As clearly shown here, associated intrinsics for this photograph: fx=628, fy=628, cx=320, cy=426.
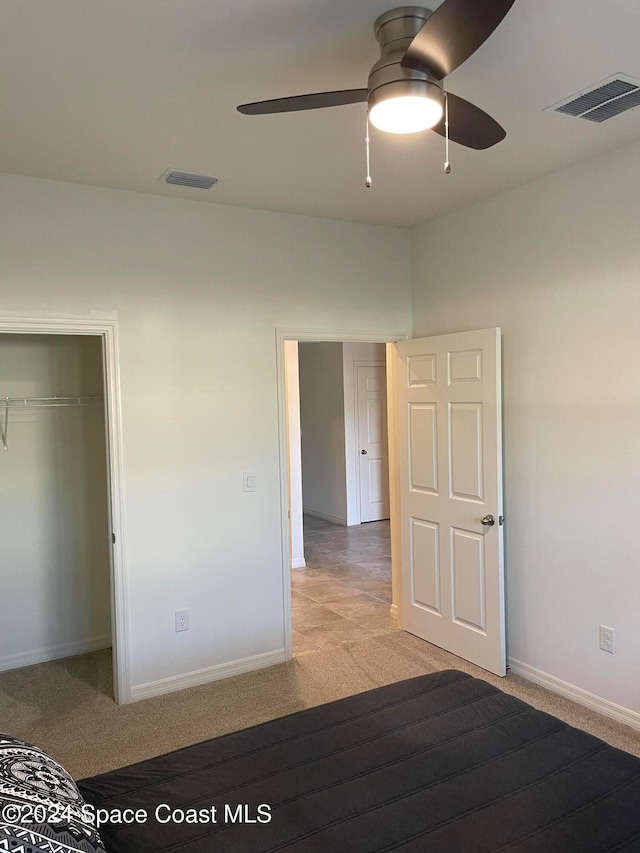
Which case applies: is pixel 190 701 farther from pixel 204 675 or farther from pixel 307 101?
pixel 307 101

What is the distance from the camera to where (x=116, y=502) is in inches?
134

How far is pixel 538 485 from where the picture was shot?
347 cm

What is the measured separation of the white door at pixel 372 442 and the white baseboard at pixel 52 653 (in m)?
4.58

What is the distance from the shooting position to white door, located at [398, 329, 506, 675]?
3592mm

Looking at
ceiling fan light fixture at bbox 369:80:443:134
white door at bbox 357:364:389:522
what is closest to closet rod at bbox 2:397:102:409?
ceiling fan light fixture at bbox 369:80:443:134

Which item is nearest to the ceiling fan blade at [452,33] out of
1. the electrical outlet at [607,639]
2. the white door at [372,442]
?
the electrical outlet at [607,639]

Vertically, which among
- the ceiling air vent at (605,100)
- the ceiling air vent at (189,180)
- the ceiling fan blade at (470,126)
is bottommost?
the ceiling fan blade at (470,126)

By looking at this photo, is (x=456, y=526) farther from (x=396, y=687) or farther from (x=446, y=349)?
(x=396, y=687)

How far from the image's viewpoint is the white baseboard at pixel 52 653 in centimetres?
393

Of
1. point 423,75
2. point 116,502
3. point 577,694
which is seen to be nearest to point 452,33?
point 423,75

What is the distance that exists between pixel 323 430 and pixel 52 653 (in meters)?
5.12

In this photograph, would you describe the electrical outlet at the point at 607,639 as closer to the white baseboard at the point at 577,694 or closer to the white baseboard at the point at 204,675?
the white baseboard at the point at 577,694

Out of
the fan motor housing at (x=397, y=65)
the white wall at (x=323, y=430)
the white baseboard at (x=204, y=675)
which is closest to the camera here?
the fan motor housing at (x=397, y=65)

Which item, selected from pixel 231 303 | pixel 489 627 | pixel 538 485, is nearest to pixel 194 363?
pixel 231 303
